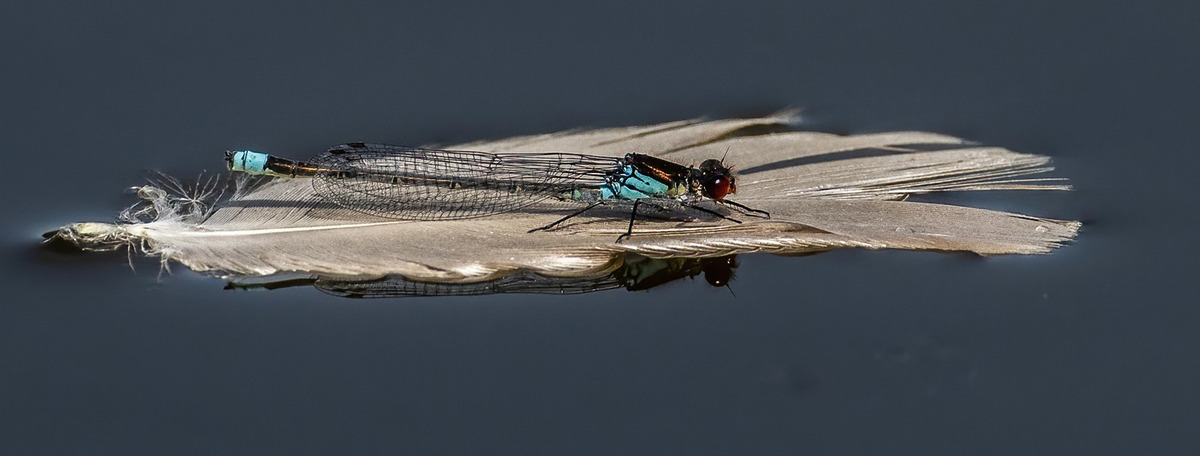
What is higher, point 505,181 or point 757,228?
point 505,181

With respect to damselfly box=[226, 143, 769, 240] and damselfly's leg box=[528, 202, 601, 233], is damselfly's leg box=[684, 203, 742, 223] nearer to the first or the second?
damselfly box=[226, 143, 769, 240]

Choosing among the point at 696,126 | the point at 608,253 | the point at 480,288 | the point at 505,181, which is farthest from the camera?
the point at 696,126

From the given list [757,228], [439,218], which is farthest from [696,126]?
[439,218]

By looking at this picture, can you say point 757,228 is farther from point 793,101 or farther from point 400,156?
point 400,156

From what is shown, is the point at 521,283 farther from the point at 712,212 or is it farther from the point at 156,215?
the point at 156,215

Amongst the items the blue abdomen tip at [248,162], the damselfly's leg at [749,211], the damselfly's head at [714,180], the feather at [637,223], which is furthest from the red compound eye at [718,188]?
the blue abdomen tip at [248,162]

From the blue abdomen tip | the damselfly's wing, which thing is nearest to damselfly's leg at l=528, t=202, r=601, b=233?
the damselfly's wing

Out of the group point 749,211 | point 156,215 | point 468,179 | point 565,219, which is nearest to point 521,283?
point 565,219
